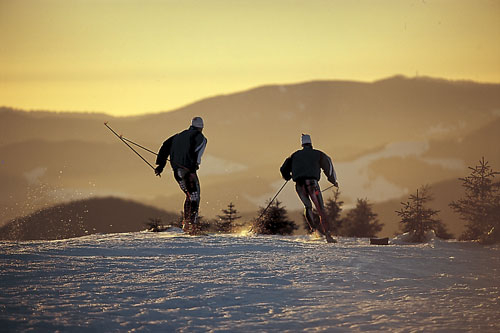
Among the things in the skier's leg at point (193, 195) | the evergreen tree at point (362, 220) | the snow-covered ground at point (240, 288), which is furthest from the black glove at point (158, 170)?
the evergreen tree at point (362, 220)

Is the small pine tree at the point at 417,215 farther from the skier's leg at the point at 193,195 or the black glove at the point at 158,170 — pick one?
the black glove at the point at 158,170

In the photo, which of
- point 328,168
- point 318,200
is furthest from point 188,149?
point 328,168

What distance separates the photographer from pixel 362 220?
33250mm

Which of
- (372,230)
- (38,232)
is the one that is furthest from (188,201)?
(372,230)

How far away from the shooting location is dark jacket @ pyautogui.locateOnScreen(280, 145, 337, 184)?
16.8m

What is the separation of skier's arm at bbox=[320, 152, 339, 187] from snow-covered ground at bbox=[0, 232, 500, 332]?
3742 millimetres

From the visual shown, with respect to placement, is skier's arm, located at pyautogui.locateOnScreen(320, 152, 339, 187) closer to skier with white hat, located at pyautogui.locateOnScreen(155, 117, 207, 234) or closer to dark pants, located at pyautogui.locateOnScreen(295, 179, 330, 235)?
dark pants, located at pyautogui.locateOnScreen(295, 179, 330, 235)

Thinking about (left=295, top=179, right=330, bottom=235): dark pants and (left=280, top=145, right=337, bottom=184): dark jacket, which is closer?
(left=295, top=179, right=330, bottom=235): dark pants

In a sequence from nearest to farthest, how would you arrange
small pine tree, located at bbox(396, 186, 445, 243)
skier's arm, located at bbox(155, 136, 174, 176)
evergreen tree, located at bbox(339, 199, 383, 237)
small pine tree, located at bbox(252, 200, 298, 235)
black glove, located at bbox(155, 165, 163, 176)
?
1. skier's arm, located at bbox(155, 136, 174, 176)
2. black glove, located at bbox(155, 165, 163, 176)
3. small pine tree, located at bbox(396, 186, 445, 243)
4. small pine tree, located at bbox(252, 200, 298, 235)
5. evergreen tree, located at bbox(339, 199, 383, 237)

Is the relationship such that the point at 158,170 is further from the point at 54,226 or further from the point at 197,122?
the point at 54,226

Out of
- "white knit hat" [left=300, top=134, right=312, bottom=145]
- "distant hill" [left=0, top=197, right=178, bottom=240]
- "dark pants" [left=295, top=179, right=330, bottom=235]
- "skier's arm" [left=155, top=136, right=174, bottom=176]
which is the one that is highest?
"white knit hat" [left=300, top=134, right=312, bottom=145]

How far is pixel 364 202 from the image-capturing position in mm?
33875

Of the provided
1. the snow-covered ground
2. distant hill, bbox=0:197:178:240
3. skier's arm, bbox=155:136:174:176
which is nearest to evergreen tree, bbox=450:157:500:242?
the snow-covered ground

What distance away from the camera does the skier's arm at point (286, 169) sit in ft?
56.4
